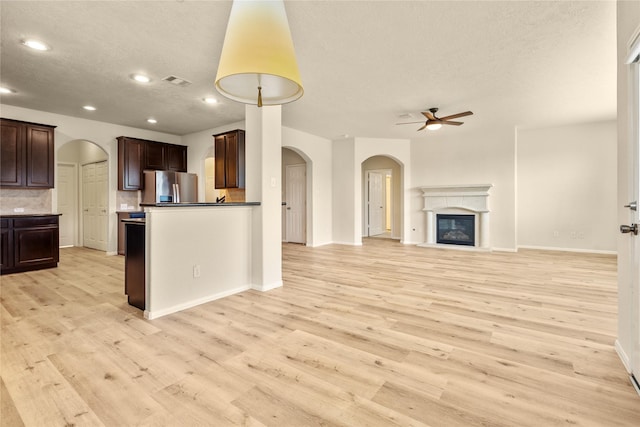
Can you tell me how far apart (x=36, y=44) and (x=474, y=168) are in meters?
7.69

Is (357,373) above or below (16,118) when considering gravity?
below

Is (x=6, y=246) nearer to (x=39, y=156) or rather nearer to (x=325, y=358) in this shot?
(x=39, y=156)

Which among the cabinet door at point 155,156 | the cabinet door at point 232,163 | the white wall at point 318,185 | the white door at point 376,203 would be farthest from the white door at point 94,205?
the white door at point 376,203

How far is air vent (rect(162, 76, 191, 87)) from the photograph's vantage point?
12.7 ft

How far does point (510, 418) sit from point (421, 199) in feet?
21.8

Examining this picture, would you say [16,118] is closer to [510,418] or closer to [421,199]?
[510,418]

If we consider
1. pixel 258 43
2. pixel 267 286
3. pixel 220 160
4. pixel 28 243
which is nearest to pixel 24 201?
pixel 28 243

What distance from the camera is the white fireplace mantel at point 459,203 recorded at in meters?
6.89

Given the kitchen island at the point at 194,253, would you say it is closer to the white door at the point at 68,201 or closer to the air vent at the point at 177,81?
the air vent at the point at 177,81

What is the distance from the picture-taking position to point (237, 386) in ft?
5.96

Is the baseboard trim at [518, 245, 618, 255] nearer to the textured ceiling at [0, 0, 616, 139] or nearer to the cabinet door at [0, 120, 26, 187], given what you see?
A: the textured ceiling at [0, 0, 616, 139]

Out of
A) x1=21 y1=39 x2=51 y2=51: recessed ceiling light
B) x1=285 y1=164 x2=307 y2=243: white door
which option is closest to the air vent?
x1=21 y1=39 x2=51 y2=51: recessed ceiling light

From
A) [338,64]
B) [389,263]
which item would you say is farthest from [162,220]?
[389,263]

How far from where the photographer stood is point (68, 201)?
7.70 meters
